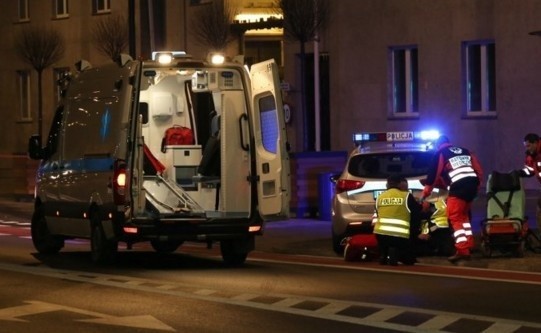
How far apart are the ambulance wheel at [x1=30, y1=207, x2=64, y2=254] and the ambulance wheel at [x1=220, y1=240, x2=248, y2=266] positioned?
2934 mm

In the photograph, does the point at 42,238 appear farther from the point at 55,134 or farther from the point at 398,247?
the point at 398,247

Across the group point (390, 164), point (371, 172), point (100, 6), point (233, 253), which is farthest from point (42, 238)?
point (100, 6)

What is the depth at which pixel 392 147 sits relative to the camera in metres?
16.3

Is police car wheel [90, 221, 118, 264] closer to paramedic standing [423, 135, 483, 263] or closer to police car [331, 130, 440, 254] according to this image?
police car [331, 130, 440, 254]

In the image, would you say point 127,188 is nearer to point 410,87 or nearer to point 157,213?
point 157,213

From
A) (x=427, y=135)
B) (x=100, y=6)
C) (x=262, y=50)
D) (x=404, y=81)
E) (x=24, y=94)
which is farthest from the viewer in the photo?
(x=24, y=94)

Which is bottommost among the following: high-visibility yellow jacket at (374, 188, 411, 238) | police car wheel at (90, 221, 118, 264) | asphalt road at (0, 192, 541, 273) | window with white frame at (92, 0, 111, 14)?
asphalt road at (0, 192, 541, 273)

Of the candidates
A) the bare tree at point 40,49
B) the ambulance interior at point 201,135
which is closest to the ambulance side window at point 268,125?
the ambulance interior at point 201,135

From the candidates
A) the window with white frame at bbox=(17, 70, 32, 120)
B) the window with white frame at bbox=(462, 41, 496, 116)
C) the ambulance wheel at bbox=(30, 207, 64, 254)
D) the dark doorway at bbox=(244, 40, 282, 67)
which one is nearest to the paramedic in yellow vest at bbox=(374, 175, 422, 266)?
the ambulance wheel at bbox=(30, 207, 64, 254)

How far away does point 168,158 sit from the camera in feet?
54.1

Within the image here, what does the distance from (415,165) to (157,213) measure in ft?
11.9

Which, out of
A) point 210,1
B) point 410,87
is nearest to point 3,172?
point 210,1

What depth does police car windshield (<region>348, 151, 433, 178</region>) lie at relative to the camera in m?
16.2

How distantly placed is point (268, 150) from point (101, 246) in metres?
2.47
